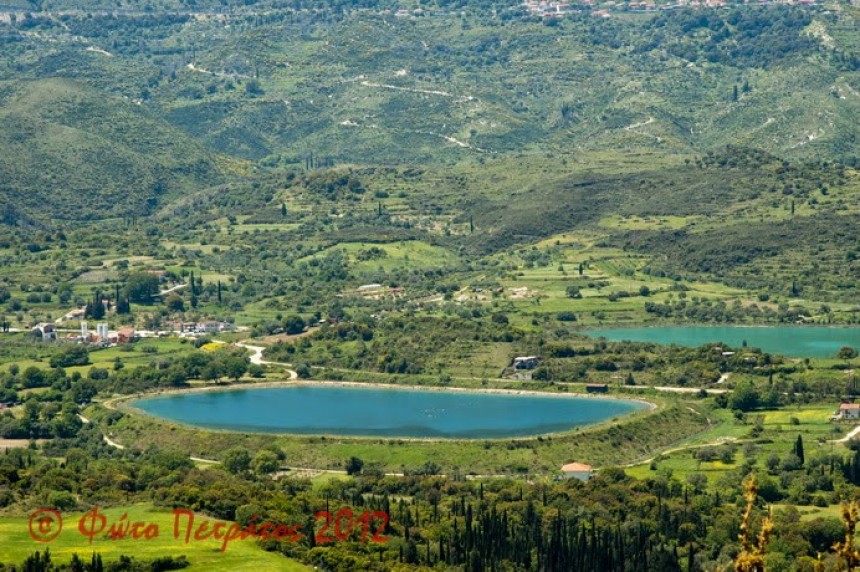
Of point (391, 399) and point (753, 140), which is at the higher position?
point (753, 140)

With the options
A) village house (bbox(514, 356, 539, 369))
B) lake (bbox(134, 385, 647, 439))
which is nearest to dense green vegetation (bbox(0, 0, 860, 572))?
village house (bbox(514, 356, 539, 369))

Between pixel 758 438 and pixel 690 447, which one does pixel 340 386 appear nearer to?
pixel 690 447

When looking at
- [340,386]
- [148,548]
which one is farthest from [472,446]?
[148,548]

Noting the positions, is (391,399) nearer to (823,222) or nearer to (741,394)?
(741,394)

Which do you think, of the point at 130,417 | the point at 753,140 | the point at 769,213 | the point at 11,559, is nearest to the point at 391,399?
the point at 130,417

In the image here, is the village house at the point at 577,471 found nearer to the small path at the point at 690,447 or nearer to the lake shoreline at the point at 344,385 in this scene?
the small path at the point at 690,447

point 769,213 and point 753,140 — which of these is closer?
point 769,213
